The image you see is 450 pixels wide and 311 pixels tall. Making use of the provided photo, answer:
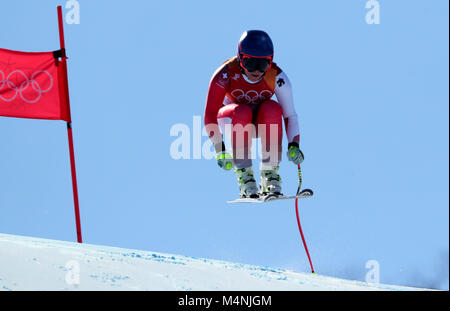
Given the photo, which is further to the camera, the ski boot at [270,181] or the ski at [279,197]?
the ski boot at [270,181]

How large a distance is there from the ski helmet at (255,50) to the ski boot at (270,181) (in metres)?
1.31

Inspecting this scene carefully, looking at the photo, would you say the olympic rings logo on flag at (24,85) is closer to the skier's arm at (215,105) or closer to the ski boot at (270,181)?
the skier's arm at (215,105)

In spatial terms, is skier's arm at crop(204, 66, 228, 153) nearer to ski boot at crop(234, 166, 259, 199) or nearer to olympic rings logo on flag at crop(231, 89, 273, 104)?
olympic rings logo on flag at crop(231, 89, 273, 104)

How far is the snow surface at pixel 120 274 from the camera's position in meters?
6.10

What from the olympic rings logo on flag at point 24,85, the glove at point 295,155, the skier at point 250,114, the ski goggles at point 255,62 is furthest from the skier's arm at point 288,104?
the olympic rings logo on flag at point 24,85

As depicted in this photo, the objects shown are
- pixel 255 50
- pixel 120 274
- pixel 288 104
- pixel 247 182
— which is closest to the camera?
pixel 120 274

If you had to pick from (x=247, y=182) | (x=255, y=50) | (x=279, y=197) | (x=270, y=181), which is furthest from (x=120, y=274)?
(x=255, y=50)

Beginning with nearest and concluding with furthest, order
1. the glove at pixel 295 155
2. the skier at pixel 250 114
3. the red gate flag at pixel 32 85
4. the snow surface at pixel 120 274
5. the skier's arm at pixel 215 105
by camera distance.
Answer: the snow surface at pixel 120 274
the skier at pixel 250 114
the skier's arm at pixel 215 105
the glove at pixel 295 155
the red gate flag at pixel 32 85

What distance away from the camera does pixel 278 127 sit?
9156mm

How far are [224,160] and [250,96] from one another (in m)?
0.88


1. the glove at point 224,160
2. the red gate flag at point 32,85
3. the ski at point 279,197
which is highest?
the red gate flag at point 32,85

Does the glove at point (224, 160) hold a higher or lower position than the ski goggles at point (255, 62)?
lower

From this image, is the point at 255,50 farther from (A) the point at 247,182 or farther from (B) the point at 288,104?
(A) the point at 247,182

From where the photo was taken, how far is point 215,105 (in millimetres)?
9109
